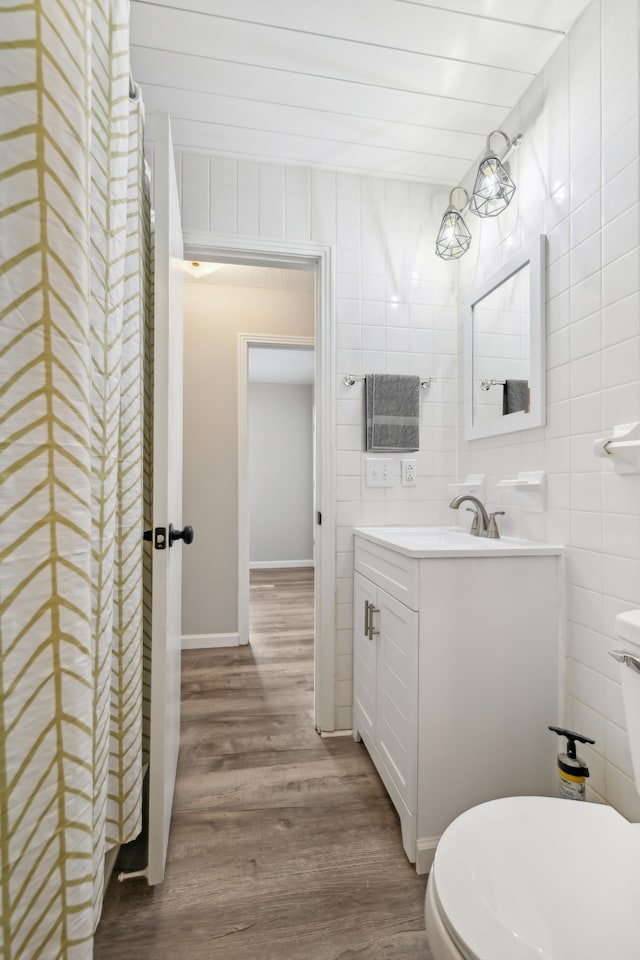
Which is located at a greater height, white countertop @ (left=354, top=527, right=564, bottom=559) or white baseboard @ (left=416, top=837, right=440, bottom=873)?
white countertop @ (left=354, top=527, right=564, bottom=559)

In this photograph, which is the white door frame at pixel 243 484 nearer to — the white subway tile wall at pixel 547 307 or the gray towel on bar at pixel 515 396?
the white subway tile wall at pixel 547 307

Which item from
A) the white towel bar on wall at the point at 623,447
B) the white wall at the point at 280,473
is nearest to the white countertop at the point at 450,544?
the white towel bar on wall at the point at 623,447

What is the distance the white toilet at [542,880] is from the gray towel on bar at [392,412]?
1212 millimetres

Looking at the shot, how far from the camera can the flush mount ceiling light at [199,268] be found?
2814mm

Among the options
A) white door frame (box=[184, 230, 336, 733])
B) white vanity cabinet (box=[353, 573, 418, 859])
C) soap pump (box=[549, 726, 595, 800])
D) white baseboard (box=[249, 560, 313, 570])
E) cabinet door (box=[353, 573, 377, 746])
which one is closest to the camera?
soap pump (box=[549, 726, 595, 800])

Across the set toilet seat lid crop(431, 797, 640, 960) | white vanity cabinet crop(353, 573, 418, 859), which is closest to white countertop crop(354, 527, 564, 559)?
white vanity cabinet crop(353, 573, 418, 859)

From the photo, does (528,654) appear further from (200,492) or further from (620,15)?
(200,492)

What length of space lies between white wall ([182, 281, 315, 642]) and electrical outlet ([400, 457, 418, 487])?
140cm

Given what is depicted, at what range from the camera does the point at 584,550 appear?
4.15 feet

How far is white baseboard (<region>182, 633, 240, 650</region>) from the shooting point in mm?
2916

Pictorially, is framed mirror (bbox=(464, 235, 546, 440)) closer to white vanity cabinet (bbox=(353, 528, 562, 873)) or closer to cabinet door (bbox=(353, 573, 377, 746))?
white vanity cabinet (bbox=(353, 528, 562, 873))

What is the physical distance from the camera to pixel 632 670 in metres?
0.84

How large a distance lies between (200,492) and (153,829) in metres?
2.02

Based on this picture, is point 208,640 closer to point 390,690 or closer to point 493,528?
point 390,690
